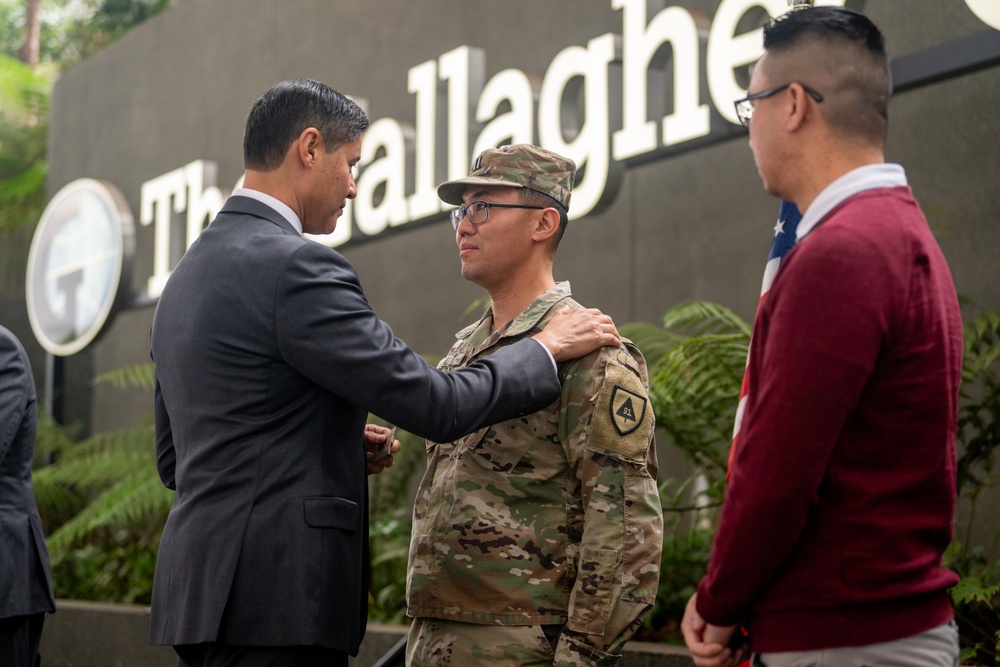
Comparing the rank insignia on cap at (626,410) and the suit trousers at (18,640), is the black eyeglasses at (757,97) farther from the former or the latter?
the suit trousers at (18,640)

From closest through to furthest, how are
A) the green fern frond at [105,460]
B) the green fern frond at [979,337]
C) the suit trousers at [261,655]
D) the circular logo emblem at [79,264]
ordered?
1. the suit trousers at [261,655]
2. the green fern frond at [979,337]
3. the green fern frond at [105,460]
4. the circular logo emblem at [79,264]

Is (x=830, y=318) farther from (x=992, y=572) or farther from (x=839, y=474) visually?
(x=992, y=572)

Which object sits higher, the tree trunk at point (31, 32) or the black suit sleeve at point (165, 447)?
the tree trunk at point (31, 32)

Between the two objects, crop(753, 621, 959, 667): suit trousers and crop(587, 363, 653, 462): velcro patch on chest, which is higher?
crop(587, 363, 653, 462): velcro patch on chest

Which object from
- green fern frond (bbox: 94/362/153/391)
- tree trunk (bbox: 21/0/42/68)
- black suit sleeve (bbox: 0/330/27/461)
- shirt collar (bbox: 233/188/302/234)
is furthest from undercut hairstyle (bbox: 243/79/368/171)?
tree trunk (bbox: 21/0/42/68)

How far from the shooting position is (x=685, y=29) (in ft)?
19.1

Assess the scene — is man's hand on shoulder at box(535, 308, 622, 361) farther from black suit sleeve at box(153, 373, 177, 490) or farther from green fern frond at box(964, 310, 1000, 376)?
green fern frond at box(964, 310, 1000, 376)

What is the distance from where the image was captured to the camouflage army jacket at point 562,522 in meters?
2.45

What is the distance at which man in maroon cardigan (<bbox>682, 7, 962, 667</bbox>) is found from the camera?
1.63 meters

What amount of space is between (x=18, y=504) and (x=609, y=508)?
2.19m

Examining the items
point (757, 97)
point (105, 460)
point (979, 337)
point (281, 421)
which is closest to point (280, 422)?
point (281, 421)

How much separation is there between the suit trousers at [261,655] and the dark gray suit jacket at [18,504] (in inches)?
56.6

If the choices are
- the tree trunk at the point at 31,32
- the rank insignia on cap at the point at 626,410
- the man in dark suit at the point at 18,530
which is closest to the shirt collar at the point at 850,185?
the rank insignia on cap at the point at 626,410

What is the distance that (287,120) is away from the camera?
264 centimetres
